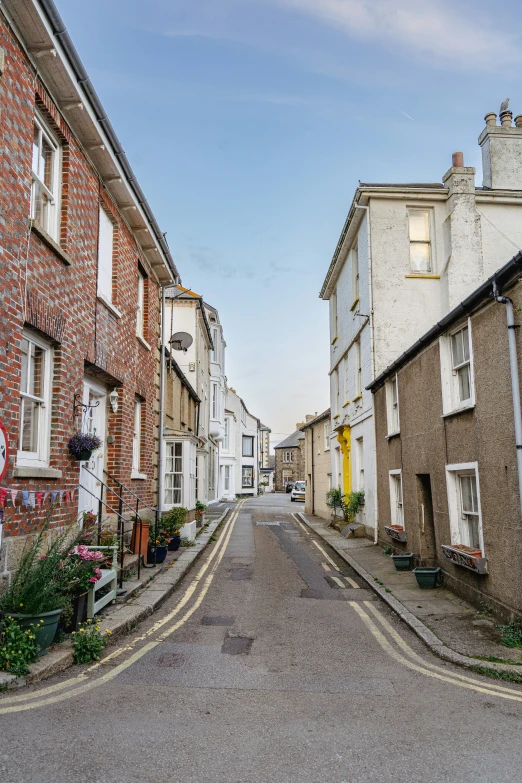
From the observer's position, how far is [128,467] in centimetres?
1287

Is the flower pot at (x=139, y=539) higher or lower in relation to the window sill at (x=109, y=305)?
lower

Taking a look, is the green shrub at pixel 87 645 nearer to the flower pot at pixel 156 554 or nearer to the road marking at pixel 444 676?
the road marking at pixel 444 676

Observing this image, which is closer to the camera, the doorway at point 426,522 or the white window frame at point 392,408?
the doorway at point 426,522

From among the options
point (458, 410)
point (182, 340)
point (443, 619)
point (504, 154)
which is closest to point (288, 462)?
point (182, 340)

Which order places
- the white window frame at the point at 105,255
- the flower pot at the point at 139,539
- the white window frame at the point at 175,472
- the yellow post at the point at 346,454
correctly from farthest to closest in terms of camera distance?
the yellow post at the point at 346,454 → the white window frame at the point at 175,472 → the flower pot at the point at 139,539 → the white window frame at the point at 105,255

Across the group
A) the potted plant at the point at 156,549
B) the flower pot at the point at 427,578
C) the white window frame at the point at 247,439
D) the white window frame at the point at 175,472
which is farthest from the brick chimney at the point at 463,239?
the white window frame at the point at 247,439

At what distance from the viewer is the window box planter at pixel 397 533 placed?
13906 mm

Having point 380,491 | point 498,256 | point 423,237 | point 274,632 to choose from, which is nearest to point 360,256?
point 423,237

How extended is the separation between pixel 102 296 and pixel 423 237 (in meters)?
11.8

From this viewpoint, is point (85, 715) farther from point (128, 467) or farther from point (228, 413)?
point (228, 413)

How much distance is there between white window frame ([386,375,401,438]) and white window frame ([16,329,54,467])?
8.79 meters

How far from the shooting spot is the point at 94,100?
9312 mm

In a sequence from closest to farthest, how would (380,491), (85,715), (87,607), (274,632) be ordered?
1. (85,715)
2. (87,607)
3. (274,632)
4. (380,491)

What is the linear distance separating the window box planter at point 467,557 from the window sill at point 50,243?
7.21m
